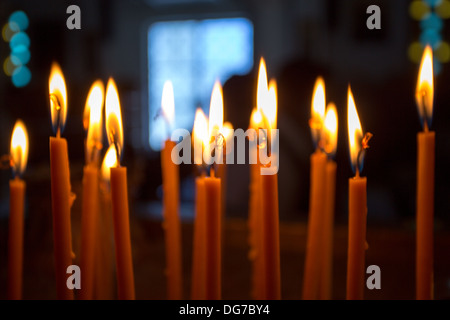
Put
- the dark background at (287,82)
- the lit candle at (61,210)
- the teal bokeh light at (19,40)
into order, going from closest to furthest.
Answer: the lit candle at (61,210), the dark background at (287,82), the teal bokeh light at (19,40)

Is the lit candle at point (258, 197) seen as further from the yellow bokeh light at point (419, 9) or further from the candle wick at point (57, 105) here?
the yellow bokeh light at point (419, 9)

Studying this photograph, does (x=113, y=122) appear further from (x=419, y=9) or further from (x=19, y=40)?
(x=419, y=9)

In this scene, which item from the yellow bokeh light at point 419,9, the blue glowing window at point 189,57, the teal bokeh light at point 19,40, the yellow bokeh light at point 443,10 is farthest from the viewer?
the blue glowing window at point 189,57

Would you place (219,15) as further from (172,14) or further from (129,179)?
(129,179)

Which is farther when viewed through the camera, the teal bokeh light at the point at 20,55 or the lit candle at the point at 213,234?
the teal bokeh light at the point at 20,55

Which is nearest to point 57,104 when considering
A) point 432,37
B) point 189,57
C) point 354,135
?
point 354,135

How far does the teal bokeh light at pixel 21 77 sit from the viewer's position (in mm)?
4714

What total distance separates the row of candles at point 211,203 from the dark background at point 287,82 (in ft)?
0.85

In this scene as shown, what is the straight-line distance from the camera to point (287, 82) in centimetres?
232

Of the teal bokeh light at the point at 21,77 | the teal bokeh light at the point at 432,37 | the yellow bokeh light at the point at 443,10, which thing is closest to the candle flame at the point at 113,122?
the teal bokeh light at the point at 21,77

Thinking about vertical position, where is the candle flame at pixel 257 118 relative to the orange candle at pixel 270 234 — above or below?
above
